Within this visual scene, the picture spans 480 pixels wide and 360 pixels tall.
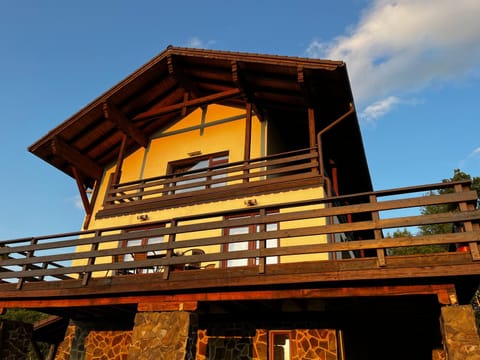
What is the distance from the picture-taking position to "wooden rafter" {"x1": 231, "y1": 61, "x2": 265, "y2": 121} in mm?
11898

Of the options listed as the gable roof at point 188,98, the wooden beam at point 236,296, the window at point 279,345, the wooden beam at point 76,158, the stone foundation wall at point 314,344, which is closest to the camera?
the wooden beam at point 236,296

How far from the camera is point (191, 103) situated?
13438mm

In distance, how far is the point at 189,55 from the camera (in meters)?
12.7

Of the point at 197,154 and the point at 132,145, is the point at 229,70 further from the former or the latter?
the point at 132,145

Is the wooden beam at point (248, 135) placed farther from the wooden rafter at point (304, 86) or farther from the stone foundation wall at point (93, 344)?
the stone foundation wall at point (93, 344)

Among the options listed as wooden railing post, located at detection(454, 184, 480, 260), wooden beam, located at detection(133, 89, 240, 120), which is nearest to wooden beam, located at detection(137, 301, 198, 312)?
wooden railing post, located at detection(454, 184, 480, 260)

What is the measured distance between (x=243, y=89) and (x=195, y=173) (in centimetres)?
351

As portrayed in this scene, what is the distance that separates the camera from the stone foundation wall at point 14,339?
379 inches

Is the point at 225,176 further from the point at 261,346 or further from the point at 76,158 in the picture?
the point at 76,158

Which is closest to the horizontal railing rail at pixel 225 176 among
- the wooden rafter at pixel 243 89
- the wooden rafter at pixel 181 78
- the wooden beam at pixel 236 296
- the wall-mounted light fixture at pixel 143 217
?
the wall-mounted light fixture at pixel 143 217

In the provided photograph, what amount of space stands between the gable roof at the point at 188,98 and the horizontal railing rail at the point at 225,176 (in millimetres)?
1869

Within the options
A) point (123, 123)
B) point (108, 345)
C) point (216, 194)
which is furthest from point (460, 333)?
point (123, 123)

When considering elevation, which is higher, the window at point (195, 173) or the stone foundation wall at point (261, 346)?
the window at point (195, 173)

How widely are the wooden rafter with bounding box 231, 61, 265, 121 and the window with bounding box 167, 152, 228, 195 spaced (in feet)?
6.11
